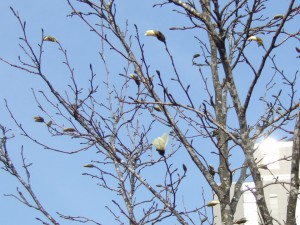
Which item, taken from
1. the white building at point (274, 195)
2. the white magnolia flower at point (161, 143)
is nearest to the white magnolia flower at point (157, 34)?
the white magnolia flower at point (161, 143)

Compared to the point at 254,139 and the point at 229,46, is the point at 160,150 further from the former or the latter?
the point at 229,46

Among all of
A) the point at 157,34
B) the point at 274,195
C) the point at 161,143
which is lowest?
the point at 161,143

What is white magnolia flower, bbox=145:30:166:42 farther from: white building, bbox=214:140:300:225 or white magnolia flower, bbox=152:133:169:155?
white building, bbox=214:140:300:225

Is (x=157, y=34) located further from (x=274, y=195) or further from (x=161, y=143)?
(x=274, y=195)

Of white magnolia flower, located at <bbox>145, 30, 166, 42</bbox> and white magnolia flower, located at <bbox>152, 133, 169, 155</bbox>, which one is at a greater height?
white magnolia flower, located at <bbox>145, 30, 166, 42</bbox>

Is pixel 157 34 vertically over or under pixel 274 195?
under

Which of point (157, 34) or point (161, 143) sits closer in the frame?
point (161, 143)

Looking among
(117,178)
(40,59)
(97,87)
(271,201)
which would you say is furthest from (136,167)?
(271,201)

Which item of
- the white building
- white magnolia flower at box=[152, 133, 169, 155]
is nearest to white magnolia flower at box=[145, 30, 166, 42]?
white magnolia flower at box=[152, 133, 169, 155]

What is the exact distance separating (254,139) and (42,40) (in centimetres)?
235

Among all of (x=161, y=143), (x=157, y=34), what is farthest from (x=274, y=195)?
(x=161, y=143)

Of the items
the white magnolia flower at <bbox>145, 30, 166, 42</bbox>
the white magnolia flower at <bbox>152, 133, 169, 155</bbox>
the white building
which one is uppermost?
the white building

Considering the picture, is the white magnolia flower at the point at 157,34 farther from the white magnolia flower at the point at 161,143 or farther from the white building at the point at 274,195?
the white building at the point at 274,195

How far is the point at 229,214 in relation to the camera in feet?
13.8
